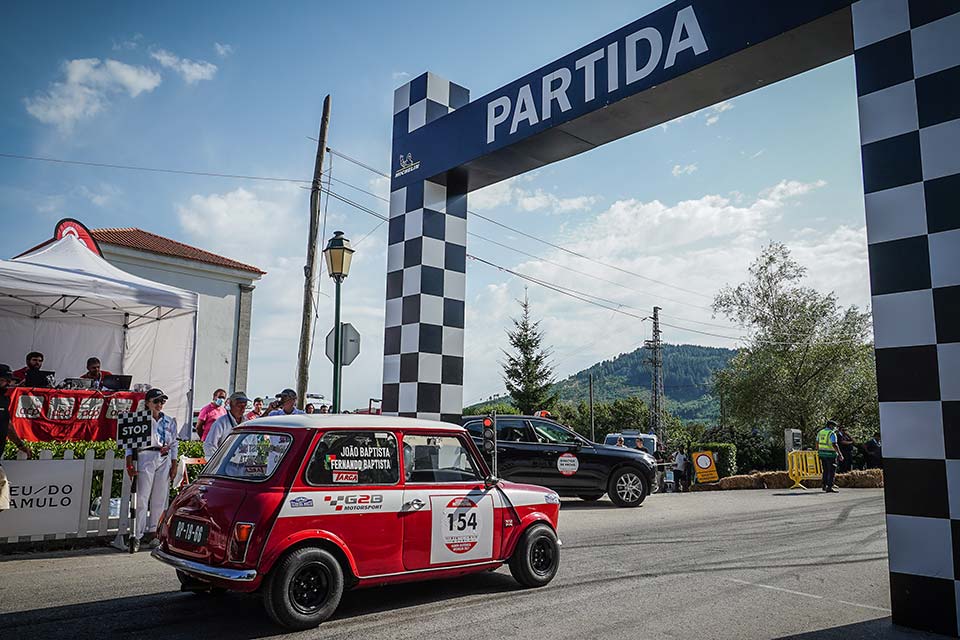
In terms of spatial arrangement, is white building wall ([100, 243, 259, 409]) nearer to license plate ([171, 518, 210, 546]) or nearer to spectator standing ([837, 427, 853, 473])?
spectator standing ([837, 427, 853, 473])

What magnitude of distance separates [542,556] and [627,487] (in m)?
6.62

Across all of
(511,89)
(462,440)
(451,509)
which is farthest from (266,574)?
(511,89)

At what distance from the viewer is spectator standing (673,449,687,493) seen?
74.1ft

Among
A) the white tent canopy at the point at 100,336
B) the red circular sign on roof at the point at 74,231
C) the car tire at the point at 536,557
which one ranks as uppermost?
the red circular sign on roof at the point at 74,231

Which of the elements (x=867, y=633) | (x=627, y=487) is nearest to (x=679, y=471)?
(x=627, y=487)

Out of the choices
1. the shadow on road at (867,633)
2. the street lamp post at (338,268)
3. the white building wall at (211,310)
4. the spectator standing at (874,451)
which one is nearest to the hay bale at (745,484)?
the spectator standing at (874,451)

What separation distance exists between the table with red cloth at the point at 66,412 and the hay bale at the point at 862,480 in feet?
52.7

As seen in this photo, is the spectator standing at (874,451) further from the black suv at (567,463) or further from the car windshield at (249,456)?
the car windshield at (249,456)

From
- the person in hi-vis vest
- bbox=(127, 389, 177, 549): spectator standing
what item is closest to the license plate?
bbox=(127, 389, 177, 549): spectator standing

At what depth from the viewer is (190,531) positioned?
464 centimetres

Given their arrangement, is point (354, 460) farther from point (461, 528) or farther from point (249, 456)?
point (461, 528)

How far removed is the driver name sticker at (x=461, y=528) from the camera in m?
5.23

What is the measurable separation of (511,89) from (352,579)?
18.2 ft

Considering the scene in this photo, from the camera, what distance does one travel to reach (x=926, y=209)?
4.46m
